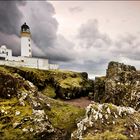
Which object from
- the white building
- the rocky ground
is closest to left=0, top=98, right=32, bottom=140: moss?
the rocky ground

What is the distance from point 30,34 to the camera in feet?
475

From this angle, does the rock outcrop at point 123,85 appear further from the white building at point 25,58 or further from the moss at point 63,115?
the white building at point 25,58

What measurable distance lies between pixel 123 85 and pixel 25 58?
206 ft

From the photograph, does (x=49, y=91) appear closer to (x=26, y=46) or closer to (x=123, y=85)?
(x=26, y=46)

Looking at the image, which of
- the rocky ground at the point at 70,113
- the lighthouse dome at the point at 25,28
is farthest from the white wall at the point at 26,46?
the rocky ground at the point at 70,113

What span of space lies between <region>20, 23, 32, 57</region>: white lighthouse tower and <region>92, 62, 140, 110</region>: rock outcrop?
197 ft

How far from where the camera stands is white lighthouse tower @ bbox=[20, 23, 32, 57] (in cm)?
13862

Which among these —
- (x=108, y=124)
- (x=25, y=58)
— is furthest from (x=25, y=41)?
(x=108, y=124)

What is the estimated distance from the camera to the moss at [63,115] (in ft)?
182

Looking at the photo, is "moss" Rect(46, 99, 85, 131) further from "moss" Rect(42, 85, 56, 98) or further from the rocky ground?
"moss" Rect(42, 85, 56, 98)

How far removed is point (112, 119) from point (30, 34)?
105 m

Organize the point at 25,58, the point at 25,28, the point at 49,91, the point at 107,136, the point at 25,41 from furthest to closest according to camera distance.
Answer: the point at 25,28 → the point at 25,41 → the point at 25,58 → the point at 49,91 → the point at 107,136

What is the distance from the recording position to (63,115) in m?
59.3

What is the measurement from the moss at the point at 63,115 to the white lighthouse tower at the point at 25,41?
76619mm
